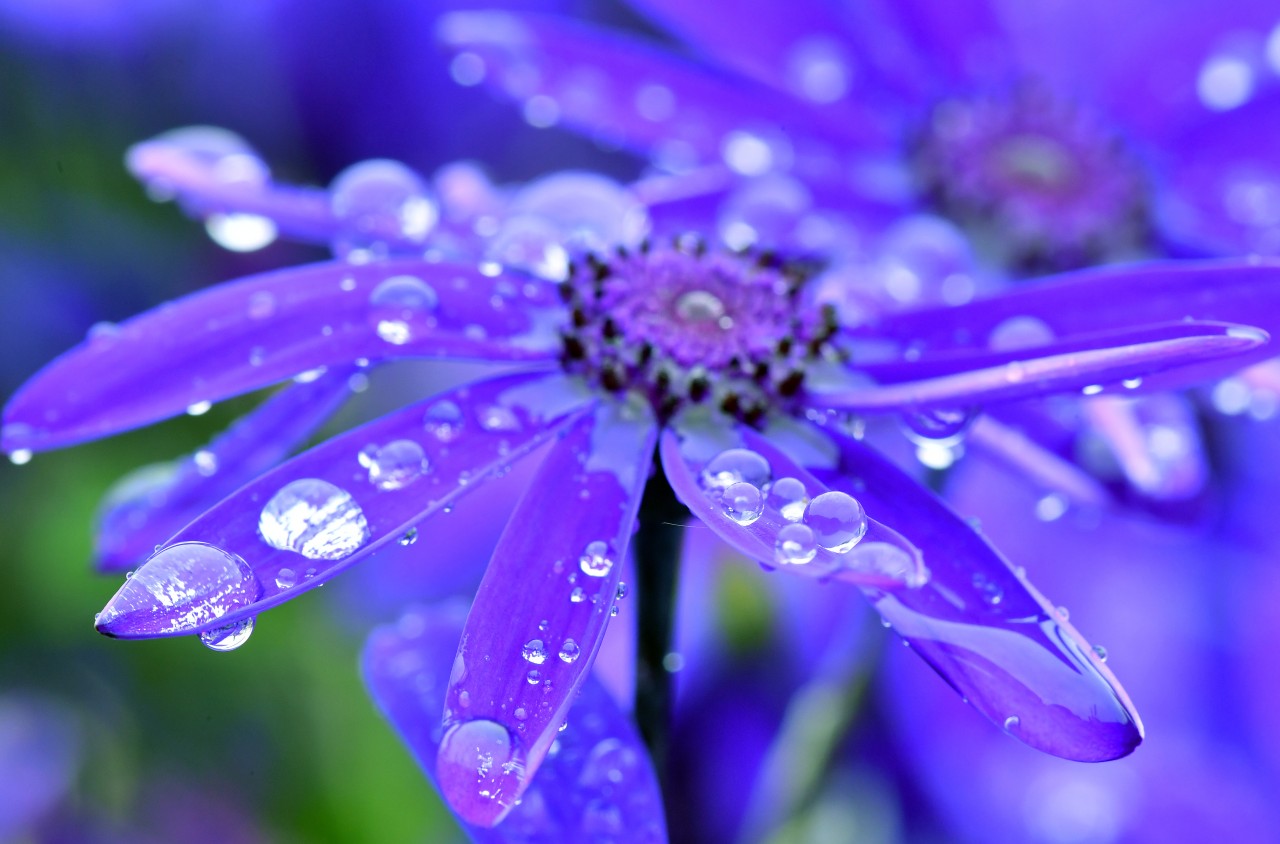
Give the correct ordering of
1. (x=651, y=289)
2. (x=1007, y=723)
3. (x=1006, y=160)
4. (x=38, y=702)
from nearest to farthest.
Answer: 1. (x=1007, y=723)
2. (x=651, y=289)
3. (x=38, y=702)
4. (x=1006, y=160)

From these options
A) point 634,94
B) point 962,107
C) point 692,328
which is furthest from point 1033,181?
point 692,328

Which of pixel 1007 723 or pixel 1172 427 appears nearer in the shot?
pixel 1007 723

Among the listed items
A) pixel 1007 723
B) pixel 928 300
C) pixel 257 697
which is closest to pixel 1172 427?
pixel 928 300

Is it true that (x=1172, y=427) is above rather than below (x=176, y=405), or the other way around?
above

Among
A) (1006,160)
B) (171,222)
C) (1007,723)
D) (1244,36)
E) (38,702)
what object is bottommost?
(38,702)

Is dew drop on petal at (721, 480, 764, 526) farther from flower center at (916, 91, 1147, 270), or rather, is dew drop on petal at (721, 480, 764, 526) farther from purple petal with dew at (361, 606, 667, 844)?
flower center at (916, 91, 1147, 270)

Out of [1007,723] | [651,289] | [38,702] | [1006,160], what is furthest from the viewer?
[1006,160]

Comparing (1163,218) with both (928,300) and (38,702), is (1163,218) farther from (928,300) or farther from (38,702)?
(38,702)

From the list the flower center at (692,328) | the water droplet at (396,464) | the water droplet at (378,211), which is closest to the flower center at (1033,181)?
the flower center at (692,328)
